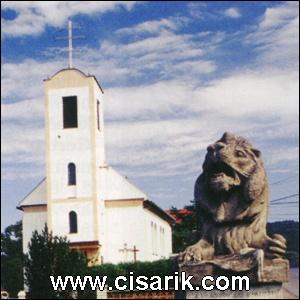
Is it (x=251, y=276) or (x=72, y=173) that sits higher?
(x=72, y=173)

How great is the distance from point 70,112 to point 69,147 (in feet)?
6.56

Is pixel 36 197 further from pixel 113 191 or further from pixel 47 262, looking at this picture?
pixel 47 262

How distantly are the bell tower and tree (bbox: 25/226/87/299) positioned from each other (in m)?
24.8

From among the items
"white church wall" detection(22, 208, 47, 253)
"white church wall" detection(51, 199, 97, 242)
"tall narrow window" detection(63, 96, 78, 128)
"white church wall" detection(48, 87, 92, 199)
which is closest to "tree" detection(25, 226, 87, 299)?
"white church wall" detection(51, 199, 97, 242)

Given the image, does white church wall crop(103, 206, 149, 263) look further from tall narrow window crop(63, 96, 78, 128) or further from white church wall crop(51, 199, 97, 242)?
tall narrow window crop(63, 96, 78, 128)

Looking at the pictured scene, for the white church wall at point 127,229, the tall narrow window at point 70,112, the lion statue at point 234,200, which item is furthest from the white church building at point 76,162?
the lion statue at point 234,200

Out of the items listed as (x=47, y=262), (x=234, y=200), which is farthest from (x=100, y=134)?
(x=234, y=200)

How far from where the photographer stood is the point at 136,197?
5462 centimetres

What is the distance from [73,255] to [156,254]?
37.3 m

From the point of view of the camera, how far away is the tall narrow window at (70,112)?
5175 cm

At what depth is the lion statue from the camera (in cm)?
912

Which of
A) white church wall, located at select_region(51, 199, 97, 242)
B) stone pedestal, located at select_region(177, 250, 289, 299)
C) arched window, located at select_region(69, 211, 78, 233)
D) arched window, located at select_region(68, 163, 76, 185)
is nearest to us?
stone pedestal, located at select_region(177, 250, 289, 299)

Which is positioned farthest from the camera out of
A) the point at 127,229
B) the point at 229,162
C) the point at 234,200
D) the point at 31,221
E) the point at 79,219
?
the point at 127,229

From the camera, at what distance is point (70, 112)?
52.4 m
